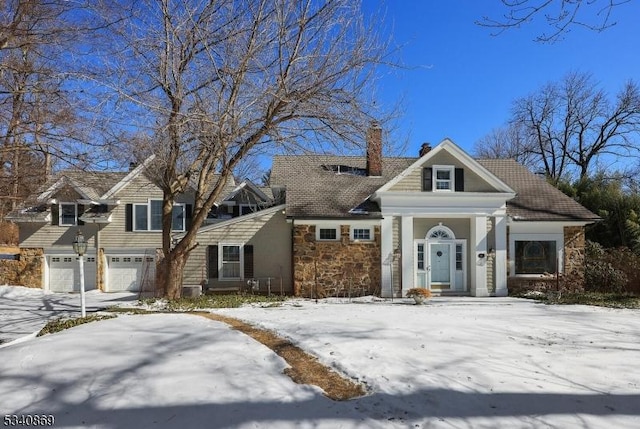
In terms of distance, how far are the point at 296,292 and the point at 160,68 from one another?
29.5ft

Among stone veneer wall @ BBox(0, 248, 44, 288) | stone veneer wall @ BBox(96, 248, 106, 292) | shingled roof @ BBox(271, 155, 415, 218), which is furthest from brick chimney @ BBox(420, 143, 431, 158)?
stone veneer wall @ BBox(0, 248, 44, 288)

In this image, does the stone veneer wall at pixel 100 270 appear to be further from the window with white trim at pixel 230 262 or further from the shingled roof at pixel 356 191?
the shingled roof at pixel 356 191

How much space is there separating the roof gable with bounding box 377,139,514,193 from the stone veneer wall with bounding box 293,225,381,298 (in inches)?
112

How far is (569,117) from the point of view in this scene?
35031 mm

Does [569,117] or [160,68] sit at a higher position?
[569,117]

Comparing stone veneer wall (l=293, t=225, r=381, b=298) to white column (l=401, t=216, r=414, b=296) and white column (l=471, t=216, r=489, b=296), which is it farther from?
white column (l=471, t=216, r=489, b=296)

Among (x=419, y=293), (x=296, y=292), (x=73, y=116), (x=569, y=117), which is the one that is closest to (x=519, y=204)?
(x=419, y=293)

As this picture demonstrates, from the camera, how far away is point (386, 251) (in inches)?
667

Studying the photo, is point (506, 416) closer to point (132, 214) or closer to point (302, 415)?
point (302, 415)

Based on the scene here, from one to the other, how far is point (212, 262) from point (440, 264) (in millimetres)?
8946

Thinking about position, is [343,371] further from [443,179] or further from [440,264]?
[443,179]

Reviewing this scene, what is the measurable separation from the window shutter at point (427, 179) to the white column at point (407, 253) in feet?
4.18

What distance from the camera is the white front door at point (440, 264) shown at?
17656mm

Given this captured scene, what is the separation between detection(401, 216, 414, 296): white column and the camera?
1689 cm
